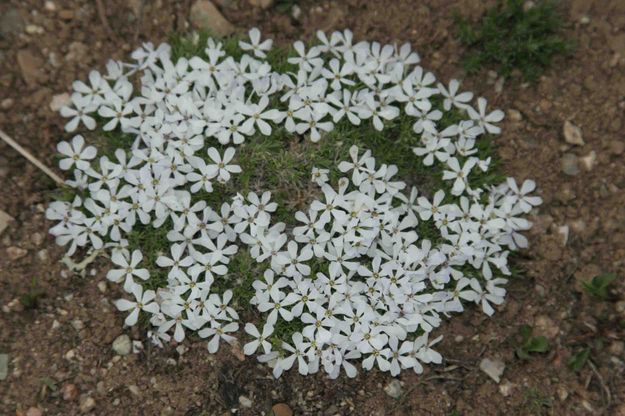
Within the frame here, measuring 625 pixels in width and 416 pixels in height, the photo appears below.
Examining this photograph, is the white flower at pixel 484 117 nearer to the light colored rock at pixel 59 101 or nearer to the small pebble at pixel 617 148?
the small pebble at pixel 617 148

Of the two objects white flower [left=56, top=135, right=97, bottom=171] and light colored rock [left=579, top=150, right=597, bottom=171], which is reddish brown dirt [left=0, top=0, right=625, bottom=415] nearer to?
light colored rock [left=579, top=150, right=597, bottom=171]

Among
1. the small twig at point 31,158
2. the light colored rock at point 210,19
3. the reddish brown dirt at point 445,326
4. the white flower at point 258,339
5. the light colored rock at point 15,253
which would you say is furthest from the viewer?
the light colored rock at point 210,19

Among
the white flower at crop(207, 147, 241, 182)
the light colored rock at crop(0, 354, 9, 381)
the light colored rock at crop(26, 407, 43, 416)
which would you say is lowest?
the light colored rock at crop(26, 407, 43, 416)

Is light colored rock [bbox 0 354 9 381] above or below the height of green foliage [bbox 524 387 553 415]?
below

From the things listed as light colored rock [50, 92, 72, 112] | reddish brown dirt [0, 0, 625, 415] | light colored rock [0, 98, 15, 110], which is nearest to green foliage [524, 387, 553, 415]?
reddish brown dirt [0, 0, 625, 415]

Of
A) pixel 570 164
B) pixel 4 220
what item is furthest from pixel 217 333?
pixel 570 164

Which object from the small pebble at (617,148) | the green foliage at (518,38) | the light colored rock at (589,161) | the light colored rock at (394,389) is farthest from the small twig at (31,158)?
the small pebble at (617,148)

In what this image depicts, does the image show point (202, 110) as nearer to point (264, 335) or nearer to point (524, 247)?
point (264, 335)
